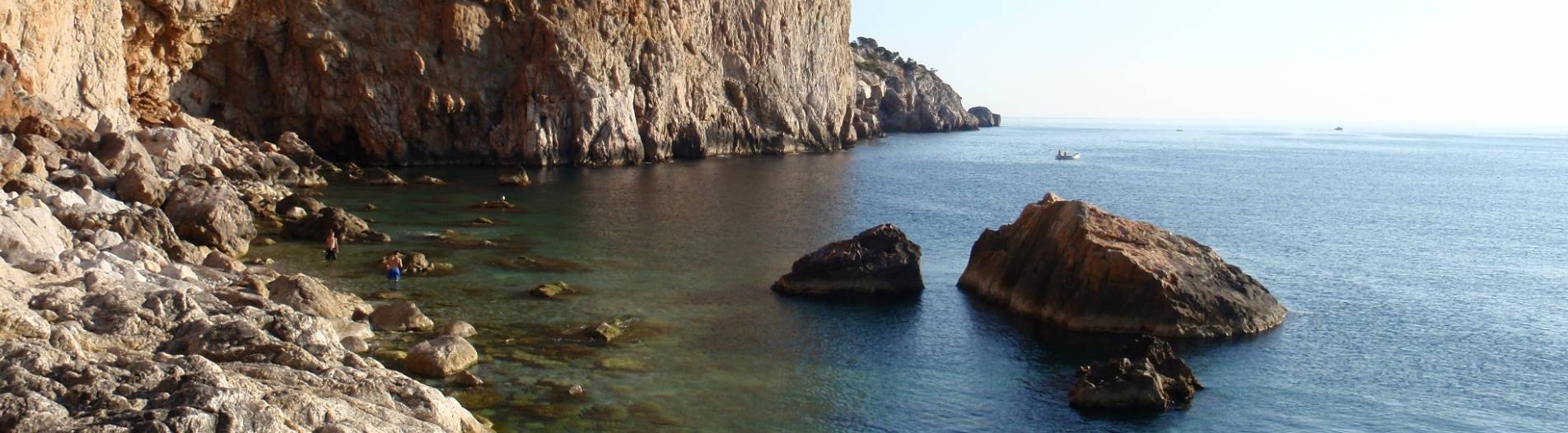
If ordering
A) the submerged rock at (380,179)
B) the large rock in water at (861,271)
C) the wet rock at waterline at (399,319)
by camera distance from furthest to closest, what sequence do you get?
the submerged rock at (380,179) < the large rock in water at (861,271) < the wet rock at waterline at (399,319)

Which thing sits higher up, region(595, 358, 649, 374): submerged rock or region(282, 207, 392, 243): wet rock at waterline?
region(282, 207, 392, 243): wet rock at waterline

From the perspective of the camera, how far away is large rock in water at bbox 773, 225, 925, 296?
41.8 meters

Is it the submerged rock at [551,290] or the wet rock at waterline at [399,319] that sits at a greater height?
the wet rock at waterline at [399,319]

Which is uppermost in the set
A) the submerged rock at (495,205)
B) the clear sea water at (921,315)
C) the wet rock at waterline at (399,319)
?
the wet rock at waterline at (399,319)

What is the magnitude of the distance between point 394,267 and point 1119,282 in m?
22.7

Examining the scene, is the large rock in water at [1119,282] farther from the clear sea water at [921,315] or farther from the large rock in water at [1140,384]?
the large rock in water at [1140,384]

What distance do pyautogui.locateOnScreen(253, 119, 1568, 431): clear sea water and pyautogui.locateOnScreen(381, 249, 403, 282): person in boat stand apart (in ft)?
2.21

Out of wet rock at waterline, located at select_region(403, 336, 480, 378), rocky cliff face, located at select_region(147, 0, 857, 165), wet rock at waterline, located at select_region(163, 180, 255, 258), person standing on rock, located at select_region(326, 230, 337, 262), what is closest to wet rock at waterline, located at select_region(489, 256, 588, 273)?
person standing on rock, located at select_region(326, 230, 337, 262)

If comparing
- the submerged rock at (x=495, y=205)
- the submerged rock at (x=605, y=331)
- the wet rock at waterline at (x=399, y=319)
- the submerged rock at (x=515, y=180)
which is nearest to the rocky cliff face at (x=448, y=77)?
the submerged rock at (x=515, y=180)

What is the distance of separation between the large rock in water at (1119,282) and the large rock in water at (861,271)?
9.35 ft

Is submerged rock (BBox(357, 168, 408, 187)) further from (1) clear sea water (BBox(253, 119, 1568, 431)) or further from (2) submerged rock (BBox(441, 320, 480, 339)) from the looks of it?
(2) submerged rock (BBox(441, 320, 480, 339))

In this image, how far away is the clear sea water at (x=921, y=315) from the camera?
28.9 meters

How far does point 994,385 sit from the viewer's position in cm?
3123

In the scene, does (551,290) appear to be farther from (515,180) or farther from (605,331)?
(515,180)
